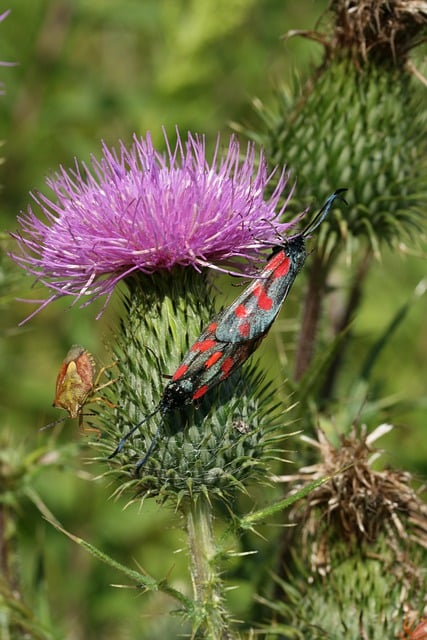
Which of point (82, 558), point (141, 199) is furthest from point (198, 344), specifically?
point (82, 558)

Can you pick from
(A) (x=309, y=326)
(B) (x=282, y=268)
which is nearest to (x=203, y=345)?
(B) (x=282, y=268)

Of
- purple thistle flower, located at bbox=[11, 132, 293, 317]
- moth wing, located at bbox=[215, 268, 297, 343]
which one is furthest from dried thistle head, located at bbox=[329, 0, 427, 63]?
moth wing, located at bbox=[215, 268, 297, 343]

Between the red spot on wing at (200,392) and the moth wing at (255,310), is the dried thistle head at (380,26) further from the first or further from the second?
the red spot on wing at (200,392)

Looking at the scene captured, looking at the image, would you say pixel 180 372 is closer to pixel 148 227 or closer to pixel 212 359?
pixel 212 359

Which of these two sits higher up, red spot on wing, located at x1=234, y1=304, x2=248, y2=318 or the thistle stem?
the thistle stem

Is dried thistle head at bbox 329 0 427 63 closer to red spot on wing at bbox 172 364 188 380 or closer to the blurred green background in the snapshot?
the blurred green background
